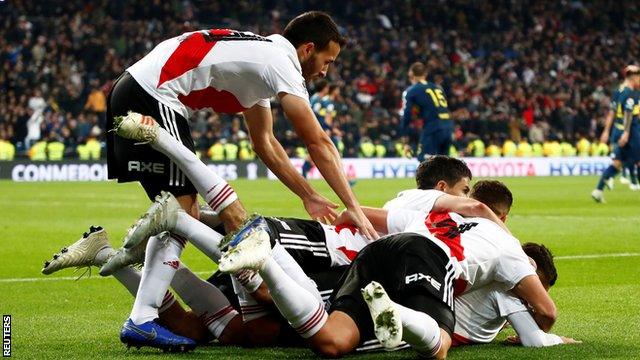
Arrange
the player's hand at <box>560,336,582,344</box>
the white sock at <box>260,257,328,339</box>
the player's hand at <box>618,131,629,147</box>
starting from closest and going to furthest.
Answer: the white sock at <box>260,257,328,339</box>, the player's hand at <box>560,336,582,344</box>, the player's hand at <box>618,131,629,147</box>

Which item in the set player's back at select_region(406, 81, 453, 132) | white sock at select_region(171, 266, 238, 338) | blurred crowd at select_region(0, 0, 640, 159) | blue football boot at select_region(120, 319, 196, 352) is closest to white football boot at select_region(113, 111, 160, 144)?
white sock at select_region(171, 266, 238, 338)

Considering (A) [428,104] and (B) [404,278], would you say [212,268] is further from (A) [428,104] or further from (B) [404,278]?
(A) [428,104]

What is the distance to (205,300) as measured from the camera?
598 centimetres

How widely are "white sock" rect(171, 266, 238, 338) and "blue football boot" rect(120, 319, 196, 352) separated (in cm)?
36

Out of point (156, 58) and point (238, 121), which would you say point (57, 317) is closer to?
point (156, 58)

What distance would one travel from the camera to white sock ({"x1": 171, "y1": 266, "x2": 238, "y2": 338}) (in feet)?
19.6

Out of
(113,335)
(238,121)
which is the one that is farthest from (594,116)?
(113,335)

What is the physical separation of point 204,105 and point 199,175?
71cm

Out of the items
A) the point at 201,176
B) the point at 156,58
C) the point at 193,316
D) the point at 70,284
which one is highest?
the point at 156,58

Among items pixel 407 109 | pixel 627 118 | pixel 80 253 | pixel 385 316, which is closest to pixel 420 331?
pixel 385 316

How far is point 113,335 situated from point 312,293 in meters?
1.47

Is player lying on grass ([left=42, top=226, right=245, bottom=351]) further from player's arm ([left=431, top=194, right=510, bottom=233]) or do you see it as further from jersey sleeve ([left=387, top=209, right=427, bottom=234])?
player's arm ([left=431, top=194, right=510, bottom=233])

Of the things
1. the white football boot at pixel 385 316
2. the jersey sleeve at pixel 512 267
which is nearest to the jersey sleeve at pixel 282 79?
the jersey sleeve at pixel 512 267

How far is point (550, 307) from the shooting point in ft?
18.5
